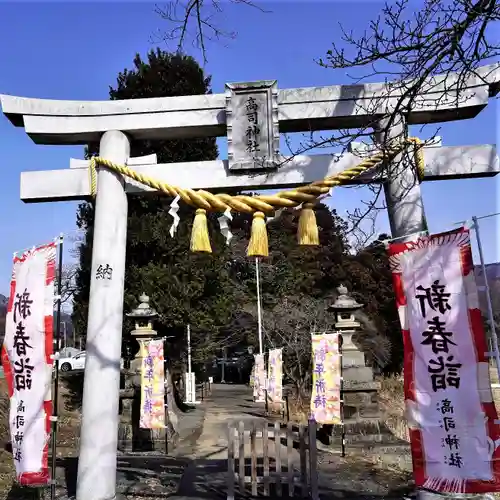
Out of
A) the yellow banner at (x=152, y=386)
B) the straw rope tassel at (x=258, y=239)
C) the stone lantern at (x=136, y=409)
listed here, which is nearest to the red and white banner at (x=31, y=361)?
the straw rope tassel at (x=258, y=239)

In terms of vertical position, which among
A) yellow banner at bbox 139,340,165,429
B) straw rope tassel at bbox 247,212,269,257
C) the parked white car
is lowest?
yellow banner at bbox 139,340,165,429

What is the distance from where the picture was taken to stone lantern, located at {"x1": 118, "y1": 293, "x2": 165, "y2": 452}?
34.5 ft

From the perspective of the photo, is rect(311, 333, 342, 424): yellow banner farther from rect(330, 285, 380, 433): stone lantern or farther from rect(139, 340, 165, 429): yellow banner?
rect(139, 340, 165, 429): yellow banner

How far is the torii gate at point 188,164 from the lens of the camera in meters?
5.13

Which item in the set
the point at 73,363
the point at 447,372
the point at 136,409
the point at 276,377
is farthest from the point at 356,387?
the point at 73,363

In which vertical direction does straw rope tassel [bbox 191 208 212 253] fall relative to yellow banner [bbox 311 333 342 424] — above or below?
above

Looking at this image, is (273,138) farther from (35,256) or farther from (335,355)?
(335,355)

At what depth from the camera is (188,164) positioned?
5.47 m

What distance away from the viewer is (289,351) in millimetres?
18797

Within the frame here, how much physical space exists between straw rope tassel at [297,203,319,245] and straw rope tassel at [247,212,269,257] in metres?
0.38

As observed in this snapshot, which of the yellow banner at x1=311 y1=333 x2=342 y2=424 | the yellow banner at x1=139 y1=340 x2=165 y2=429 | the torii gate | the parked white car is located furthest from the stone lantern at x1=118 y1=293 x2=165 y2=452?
the parked white car

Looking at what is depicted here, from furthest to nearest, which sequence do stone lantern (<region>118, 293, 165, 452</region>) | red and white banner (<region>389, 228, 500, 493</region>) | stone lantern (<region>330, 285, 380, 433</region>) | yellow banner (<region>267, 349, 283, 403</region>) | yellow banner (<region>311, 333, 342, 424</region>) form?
yellow banner (<region>267, 349, 283, 403</region>), stone lantern (<region>118, 293, 165, 452</region>), stone lantern (<region>330, 285, 380, 433</region>), yellow banner (<region>311, 333, 342, 424</region>), red and white banner (<region>389, 228, 500, 493</region>)

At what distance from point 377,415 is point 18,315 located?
24.9ft

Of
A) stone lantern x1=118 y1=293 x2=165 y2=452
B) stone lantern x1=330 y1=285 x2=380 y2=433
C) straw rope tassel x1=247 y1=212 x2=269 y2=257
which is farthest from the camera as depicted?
stone lantern x1=118 y1=293 x2=165 y2=452
